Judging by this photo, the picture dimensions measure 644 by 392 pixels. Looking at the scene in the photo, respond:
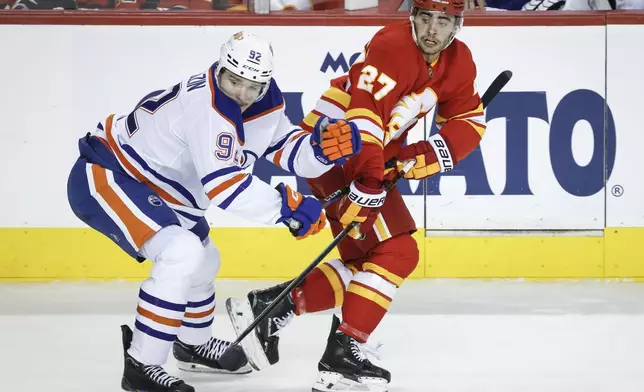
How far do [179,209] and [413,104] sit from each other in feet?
2.48

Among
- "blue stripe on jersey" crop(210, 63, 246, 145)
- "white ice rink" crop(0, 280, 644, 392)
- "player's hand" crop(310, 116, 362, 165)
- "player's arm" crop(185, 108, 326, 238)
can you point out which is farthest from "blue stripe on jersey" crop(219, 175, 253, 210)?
"white ice rink" crop(0, 280, 644, 392)

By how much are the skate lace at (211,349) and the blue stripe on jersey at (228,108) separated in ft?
2.50

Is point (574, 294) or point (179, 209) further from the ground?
point (179, 209)

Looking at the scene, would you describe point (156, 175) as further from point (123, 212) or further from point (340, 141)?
point (340, 141)

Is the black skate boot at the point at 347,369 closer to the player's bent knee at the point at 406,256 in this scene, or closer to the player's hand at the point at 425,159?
the player's bent knee at the point at 406,256

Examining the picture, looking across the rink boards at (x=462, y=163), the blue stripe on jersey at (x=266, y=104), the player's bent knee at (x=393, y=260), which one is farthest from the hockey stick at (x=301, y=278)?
the rink boards at (x=462, y=163)

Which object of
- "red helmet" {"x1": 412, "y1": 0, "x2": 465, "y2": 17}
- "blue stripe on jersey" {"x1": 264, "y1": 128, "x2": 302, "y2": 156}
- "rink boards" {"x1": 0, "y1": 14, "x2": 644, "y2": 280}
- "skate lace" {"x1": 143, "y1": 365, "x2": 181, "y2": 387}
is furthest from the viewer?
"rink boards" {"x1": 0, "y1": 14, "x2": 644, "y2": 280}

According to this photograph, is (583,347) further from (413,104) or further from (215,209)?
(215,209)

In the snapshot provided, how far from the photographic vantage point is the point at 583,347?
12.8 ft

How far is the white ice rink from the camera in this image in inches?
136

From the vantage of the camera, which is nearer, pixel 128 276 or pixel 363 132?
pixel 363 132

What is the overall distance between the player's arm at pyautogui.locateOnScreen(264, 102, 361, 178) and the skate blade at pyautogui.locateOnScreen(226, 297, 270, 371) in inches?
16.6

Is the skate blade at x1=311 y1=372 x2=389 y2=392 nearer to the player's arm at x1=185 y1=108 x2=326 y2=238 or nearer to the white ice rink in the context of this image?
the white ice rink

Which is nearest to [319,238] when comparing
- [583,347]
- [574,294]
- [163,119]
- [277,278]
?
[277,278]
